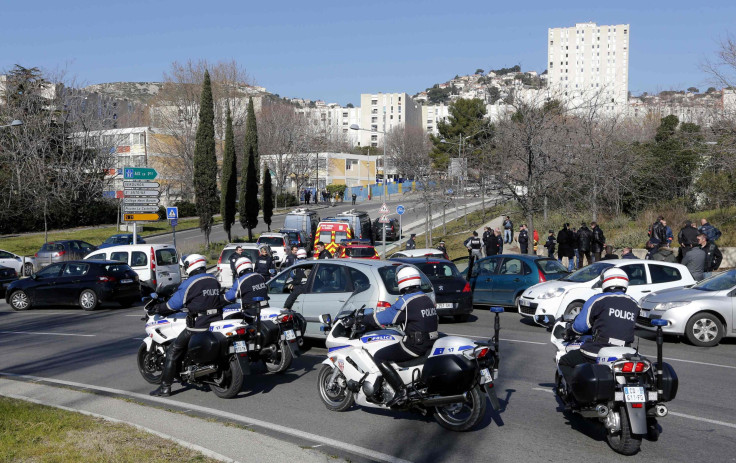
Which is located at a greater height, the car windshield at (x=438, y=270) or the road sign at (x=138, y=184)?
the road sign at (x=138, y=184)

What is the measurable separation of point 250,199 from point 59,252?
1820 cm

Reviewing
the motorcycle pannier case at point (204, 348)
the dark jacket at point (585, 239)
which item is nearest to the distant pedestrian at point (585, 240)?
the dark jacket at point (585, 239)

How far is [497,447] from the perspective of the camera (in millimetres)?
6586

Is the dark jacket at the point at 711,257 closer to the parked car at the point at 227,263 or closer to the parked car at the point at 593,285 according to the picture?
the parked car at the point at 593,285

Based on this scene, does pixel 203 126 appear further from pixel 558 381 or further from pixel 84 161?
pixel 558 381

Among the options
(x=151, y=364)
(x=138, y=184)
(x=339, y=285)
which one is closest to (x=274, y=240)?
(x=138, y=184)

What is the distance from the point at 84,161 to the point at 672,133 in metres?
35.8

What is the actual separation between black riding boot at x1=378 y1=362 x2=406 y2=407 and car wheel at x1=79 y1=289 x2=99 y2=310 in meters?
14.9

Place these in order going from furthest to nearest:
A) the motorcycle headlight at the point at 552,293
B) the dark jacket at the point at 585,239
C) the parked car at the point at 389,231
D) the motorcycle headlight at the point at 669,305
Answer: the parked car at the point at 389,231
the dark jacket at the point at 585,239
the motorcycle headlight at the point at 552,293
the motorcycle headlight at the point at 669,305

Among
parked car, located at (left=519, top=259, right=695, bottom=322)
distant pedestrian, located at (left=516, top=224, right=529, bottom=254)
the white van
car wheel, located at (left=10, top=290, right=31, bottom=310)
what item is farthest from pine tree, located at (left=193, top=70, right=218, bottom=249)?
parked car, located at (left=519, top=259, right=695, bottom=322)

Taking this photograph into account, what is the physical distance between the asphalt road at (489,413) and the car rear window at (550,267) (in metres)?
3.79

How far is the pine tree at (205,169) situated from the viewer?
135 ft

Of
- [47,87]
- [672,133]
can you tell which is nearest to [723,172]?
[672,133]

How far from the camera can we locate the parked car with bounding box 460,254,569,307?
17594mm
